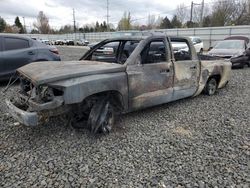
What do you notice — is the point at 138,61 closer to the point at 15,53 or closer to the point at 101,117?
the point at 101,117

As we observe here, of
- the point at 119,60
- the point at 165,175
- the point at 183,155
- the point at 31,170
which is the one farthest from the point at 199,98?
the point at 31,170

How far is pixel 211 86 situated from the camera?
6.29 meters

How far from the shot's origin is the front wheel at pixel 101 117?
3670 mm

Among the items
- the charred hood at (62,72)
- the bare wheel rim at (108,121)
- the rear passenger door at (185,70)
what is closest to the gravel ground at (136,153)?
the bare wheel rim at (108,121)

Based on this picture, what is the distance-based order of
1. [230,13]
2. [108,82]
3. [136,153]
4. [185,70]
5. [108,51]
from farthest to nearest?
[230,13]
[108,51]
[185,70]
[108,82]
[136,153]

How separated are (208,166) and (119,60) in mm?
2667

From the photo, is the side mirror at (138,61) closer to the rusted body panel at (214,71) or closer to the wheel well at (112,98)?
the wheel well at (112,98)

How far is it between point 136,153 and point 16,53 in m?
5.15

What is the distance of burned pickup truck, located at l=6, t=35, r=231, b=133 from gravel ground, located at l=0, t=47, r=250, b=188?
1.17ft

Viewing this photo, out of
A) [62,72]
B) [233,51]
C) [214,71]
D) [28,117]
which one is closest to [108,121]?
[62,72]

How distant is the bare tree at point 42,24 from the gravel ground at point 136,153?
90.8 m

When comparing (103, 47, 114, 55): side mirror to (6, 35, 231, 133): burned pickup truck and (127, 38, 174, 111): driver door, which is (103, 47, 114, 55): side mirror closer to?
(6, 35, 231, 133): burned pickup truck

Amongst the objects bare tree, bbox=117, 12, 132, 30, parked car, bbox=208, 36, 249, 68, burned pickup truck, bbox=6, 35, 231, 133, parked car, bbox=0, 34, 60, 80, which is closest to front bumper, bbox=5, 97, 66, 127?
burned pickup truck, bbox=6, 35, 231, 133

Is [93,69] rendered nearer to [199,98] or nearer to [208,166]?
[208,166]
